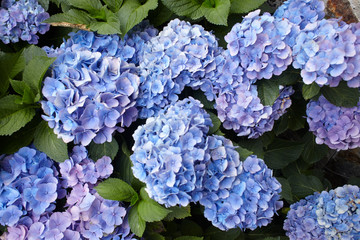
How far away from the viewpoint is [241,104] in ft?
4.84

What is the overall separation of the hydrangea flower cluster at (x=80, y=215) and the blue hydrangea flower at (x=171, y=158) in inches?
9.3

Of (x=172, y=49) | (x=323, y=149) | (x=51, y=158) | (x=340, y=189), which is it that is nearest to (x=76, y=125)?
(x=51, y=158)

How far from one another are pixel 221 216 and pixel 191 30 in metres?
0.75

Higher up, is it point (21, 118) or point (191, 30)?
point (191, 30)

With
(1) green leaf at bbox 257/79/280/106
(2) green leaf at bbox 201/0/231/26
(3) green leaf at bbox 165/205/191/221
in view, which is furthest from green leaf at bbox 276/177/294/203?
(2) green leaf at bbox 201/0/231/26

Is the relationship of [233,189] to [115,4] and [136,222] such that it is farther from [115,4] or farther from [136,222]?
[115,4]

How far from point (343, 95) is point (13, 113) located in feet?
4.24

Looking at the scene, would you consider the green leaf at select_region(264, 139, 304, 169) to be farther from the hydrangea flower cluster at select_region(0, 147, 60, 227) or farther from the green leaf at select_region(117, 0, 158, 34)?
the hydrangea flower cluster at select_region(0, 147, 60, 227)

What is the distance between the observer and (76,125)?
49.8 inches

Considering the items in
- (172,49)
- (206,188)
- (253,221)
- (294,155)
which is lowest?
(294,155)

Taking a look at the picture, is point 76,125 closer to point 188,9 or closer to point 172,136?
point 172,136

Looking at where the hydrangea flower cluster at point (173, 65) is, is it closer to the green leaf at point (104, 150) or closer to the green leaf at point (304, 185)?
the green leaf at point (104, 150)

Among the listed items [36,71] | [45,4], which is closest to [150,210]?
[36,71]

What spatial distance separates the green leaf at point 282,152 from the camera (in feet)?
6.43
